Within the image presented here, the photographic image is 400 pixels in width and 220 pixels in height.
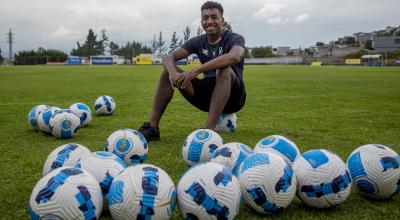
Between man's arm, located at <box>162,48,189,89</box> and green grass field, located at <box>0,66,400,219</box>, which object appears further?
man's arm, located at <box>162,48,189,89</box>

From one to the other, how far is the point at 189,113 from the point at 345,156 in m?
4.86

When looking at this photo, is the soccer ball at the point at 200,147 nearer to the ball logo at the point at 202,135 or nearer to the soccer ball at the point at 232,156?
the ball logo at the point at 202,135

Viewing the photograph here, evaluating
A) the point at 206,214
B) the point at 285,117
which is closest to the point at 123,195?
the point at 206,214

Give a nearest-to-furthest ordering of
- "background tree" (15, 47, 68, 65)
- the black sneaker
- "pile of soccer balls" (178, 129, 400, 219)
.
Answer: "pile of soccer balls" (178, 129, 400, 219)
the black sneaker
"background tree" (15, 47, 68, 65)

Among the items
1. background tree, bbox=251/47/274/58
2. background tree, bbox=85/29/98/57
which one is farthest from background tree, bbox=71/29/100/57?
background tree, bbox=251/47/274/58

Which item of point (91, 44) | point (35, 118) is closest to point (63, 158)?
point (35, 118)

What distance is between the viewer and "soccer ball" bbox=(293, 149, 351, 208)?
3.23 m

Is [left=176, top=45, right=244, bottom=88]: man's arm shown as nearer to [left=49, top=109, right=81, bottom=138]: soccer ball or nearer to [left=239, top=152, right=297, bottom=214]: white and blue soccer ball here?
[left=49, top=109, right=81, bottom=138]: soccer ball

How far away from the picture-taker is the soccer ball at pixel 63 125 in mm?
5984

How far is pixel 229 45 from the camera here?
6.24 m

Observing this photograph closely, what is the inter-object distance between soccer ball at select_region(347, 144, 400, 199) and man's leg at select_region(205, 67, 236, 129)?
2.44m

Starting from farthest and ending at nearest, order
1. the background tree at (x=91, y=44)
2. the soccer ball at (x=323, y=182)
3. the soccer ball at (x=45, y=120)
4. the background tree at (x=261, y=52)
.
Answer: the background tree at (x=261, y=52) → the background tree at (x=91, y=44) → the soccer ball at (x=45, y=120) → the soccer ball at (x=323, y=182)

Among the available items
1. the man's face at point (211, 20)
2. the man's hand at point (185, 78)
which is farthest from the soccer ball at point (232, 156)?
the man's face at point (211, 20)

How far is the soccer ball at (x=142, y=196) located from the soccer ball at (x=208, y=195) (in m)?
0.10
